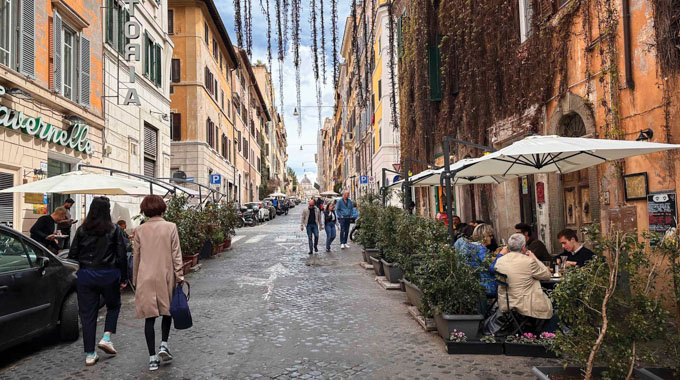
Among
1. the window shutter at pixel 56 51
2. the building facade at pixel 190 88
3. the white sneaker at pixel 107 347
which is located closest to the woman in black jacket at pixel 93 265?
the white sneaker at pixel 107 347

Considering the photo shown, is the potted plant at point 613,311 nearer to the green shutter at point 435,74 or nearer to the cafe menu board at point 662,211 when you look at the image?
the cafe menu board at point 662,211

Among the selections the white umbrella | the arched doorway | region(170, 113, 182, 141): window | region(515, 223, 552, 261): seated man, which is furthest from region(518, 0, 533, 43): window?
region(170, 113, 182, 141): window

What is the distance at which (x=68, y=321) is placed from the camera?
5.96 meters

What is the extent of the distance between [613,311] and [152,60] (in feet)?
67.5

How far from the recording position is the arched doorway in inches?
Answer: 381

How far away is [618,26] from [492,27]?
4.91 meters

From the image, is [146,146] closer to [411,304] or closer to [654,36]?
[411,304]

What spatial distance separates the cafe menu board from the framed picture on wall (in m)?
0.16

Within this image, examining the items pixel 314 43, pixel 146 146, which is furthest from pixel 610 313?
pixel 146 146

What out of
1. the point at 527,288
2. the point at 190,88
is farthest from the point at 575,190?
the point at 190,88

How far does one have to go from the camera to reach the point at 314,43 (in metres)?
3.05

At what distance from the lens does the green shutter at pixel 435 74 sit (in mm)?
16500

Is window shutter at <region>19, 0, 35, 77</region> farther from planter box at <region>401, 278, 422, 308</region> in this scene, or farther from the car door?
planter box at <region>401, 278, 422, 308</region>

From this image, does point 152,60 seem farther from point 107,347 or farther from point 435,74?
point 107,347
